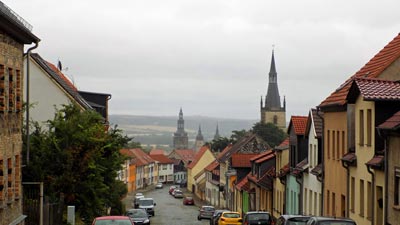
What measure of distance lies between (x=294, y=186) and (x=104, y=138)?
14677mm

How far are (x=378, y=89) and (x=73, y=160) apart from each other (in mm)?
13291

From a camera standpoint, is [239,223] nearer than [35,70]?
Yes

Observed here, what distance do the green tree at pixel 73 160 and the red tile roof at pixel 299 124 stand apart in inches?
503

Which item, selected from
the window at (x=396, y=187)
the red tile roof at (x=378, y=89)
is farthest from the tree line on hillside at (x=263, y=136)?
the window at (x=396, y=187)

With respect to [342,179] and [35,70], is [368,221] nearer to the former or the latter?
[342,179]

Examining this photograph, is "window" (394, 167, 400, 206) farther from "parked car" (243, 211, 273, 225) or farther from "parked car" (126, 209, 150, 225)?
"parked car" (126, 209, 150, 225)

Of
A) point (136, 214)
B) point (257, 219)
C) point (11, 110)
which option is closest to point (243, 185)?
point (136, 214)

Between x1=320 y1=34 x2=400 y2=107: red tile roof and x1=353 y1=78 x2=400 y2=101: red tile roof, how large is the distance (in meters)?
3.18

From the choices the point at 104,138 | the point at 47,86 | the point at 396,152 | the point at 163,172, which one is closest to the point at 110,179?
the point at 104,138

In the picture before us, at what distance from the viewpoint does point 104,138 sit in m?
36.2

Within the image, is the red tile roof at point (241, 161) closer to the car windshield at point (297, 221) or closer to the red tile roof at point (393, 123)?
the car windshield at point (297, 221)

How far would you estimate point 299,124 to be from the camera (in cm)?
4641

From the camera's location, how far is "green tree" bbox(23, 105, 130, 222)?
34.2 m

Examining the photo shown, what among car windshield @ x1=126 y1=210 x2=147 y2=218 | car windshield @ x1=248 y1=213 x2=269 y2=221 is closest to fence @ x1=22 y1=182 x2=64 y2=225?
car windshield @ x1=248 y1=213 x2=269 y2=221
